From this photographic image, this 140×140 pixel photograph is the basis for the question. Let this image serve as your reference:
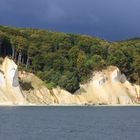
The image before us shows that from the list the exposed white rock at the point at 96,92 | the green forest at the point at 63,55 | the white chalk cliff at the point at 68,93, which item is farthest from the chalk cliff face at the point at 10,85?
the green forest at the point at 63,55

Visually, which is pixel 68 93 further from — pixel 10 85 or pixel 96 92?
pixel 10 85

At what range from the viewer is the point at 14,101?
127 m

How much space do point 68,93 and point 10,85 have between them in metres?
17.2

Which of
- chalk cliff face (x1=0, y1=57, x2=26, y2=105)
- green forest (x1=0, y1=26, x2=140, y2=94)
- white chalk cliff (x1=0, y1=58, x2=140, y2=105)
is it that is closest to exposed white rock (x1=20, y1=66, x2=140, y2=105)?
white chalk cliff (x1=0, y1=58, x2=140, y2=105)

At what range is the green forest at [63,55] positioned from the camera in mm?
142750

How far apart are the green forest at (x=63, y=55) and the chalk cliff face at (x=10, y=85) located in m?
8.82

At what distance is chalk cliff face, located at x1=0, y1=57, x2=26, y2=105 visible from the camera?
127 m

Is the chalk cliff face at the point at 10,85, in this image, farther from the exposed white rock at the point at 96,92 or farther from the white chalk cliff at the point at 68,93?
the exposed white rock at the point at 96,92

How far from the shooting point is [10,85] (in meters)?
129

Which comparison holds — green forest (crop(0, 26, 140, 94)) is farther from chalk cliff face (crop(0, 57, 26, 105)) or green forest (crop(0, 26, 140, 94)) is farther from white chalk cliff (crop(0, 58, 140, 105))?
chalk cliff face (crop(0, 57, 26, 105))

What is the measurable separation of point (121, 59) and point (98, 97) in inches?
541
